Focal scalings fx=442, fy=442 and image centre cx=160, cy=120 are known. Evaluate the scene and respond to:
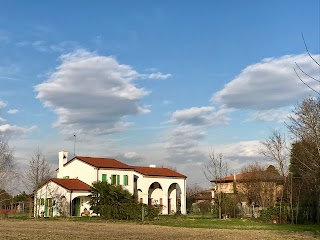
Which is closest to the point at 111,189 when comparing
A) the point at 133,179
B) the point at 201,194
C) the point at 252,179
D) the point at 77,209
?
the point at 77,209

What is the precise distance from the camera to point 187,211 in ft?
233

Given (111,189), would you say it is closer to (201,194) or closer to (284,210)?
(284,210)

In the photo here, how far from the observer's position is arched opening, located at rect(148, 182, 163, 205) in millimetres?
65269

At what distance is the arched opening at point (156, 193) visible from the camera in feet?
214

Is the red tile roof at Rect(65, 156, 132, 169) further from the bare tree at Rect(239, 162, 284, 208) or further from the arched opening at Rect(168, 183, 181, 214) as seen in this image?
the bare tree at Rect(239, 162, 284, 208)

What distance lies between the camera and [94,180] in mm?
57219

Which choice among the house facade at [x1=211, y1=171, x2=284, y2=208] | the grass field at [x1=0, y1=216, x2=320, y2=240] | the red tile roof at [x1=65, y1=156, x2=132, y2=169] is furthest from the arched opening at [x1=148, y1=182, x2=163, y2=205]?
the grass field at [x1=0, y1=216, x2=320, y2=240]

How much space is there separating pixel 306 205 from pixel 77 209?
27876 millimetres

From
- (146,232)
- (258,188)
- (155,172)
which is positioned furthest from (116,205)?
(258,188)

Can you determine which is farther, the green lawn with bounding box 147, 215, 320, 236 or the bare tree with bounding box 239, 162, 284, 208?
the bare tree with bounding box 239, 162, 284, 208

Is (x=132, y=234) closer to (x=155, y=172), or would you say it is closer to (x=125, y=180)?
(x=125, y=180)

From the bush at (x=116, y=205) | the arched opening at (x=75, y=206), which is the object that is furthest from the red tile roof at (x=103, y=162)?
the bush at (x=116, y=205)

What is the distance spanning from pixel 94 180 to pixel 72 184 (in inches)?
122

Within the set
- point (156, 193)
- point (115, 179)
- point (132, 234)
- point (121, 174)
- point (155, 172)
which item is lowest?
point (132, 234)
